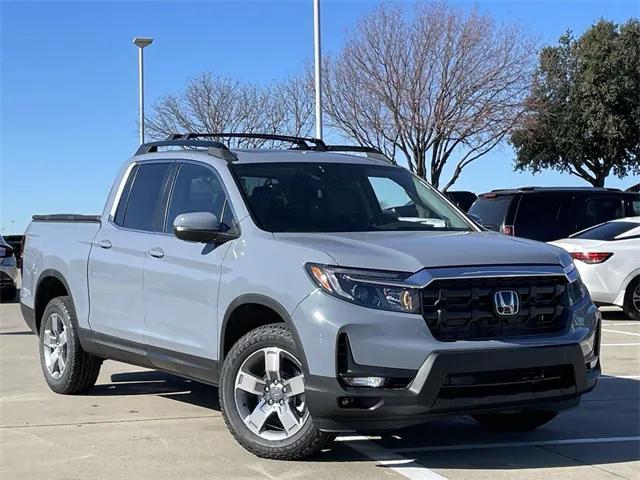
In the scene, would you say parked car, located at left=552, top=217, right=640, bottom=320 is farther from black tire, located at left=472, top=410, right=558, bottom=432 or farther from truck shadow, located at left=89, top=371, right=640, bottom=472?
black tire, located at left=472, top=410, right=558, bottom=432

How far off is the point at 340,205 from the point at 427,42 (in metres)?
20.9

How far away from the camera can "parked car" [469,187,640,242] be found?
14.1m

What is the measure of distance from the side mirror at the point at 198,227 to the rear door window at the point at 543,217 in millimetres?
9241

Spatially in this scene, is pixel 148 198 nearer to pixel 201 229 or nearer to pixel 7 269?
pixel 201 229

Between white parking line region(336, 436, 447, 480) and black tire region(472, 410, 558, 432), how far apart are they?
2.81ft

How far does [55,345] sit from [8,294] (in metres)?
9.03

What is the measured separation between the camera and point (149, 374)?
8492 mm

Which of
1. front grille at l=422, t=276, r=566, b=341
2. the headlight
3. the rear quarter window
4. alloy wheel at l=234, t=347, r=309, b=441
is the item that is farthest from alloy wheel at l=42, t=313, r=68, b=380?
the rear quarter window

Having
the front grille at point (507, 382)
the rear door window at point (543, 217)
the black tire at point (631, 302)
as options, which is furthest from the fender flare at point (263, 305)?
the rear door window at point (543, 217)

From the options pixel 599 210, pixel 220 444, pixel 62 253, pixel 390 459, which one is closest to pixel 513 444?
pixel 390 459

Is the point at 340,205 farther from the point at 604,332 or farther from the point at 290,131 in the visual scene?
the point at 290,131

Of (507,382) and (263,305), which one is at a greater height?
(263,305)

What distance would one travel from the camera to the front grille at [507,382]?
4.79 metres

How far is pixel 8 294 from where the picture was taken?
1595 cm
